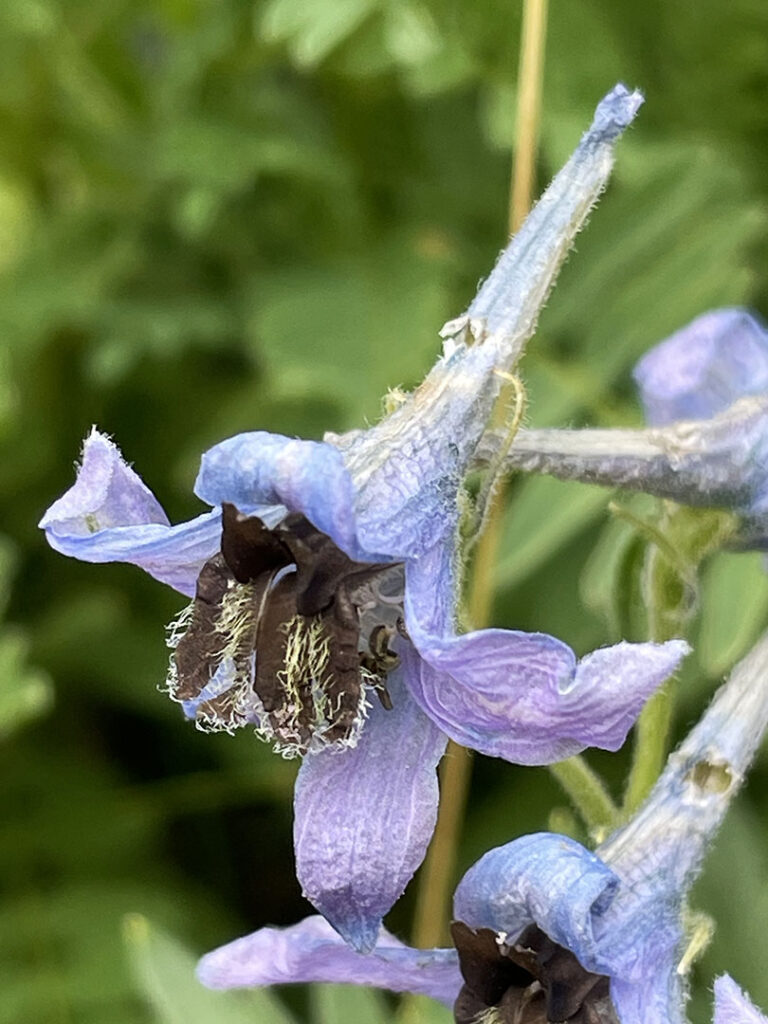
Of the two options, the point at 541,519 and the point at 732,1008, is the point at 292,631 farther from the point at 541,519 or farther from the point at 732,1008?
the point at 541,519

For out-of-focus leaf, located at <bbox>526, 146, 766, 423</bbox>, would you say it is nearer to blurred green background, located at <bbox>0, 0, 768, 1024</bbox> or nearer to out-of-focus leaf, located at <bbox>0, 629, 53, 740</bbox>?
blurred green background, located at <bbox>0, 0, 768, 1024</bbox>

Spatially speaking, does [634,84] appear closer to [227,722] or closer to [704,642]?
[704,642]

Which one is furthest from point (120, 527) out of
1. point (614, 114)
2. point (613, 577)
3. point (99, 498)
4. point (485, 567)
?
point (485, 567)

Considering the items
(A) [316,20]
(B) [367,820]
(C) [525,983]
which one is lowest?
(C) [525,983]

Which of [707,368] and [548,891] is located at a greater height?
[707,368]

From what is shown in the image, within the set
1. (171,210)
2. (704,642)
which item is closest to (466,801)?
(704,642)

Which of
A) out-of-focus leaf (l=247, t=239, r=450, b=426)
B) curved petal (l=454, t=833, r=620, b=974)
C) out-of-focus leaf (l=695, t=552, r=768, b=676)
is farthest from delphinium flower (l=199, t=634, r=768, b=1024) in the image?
out-of-focus leaf (l=247, t=239, r=450, b=426)

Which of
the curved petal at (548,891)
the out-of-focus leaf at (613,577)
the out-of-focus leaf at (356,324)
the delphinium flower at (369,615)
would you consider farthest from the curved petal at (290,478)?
the out-of-focus leaf at (356,324)
